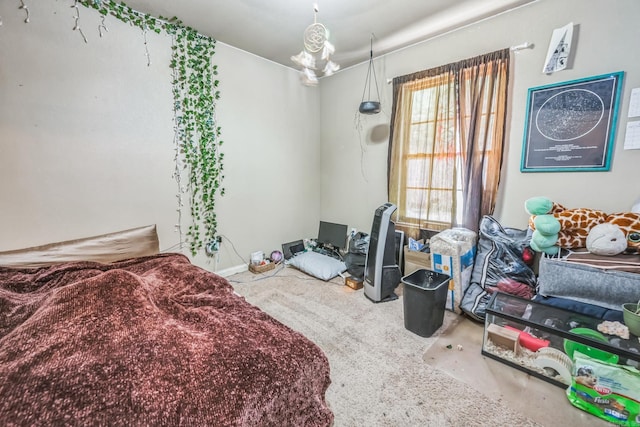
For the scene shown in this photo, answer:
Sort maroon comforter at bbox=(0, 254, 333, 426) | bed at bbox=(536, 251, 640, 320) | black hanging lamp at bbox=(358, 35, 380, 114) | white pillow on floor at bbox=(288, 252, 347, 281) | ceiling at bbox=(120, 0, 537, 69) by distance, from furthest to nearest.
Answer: white pillow on floor at bbox=(288, 252, 347, 281), black hanging lamp at bbox=(358, 35, 380, 114), ceiling at bbox=(120, 0, 537, 69), bed at bbox=(536, 251, 640, 320), maroon comforter at bbox=(0, 254, 333, 426)

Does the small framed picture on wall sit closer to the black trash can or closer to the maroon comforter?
the black trash can

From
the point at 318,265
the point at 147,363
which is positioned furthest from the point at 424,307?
the point at 147,363

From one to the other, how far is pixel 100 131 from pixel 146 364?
211cm

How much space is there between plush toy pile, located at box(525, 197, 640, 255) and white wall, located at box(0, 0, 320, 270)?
2753 mm

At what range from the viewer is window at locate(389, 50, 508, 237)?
2.29m

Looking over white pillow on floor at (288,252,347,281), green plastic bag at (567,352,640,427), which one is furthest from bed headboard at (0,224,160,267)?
green plastic bag at (567,352,640,427)

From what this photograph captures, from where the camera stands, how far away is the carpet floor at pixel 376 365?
1.33m

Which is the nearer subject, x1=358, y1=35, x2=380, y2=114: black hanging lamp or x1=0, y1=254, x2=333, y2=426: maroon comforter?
x1=0, y1=254, x2=333, y2=426: maroon comforter

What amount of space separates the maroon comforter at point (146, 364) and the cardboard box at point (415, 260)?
1780 millimetres

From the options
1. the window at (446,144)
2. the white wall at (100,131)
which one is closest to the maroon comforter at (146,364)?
the white wall at (100,131)

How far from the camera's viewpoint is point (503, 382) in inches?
60.0

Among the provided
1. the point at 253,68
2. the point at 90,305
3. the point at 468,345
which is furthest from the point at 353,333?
the point at 253,68

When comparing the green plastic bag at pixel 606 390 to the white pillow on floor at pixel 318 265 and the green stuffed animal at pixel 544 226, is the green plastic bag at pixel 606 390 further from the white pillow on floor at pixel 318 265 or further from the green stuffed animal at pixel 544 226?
the white pillow on floor at pixel 318 265

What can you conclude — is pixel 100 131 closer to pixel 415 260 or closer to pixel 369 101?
pixel 369 101
